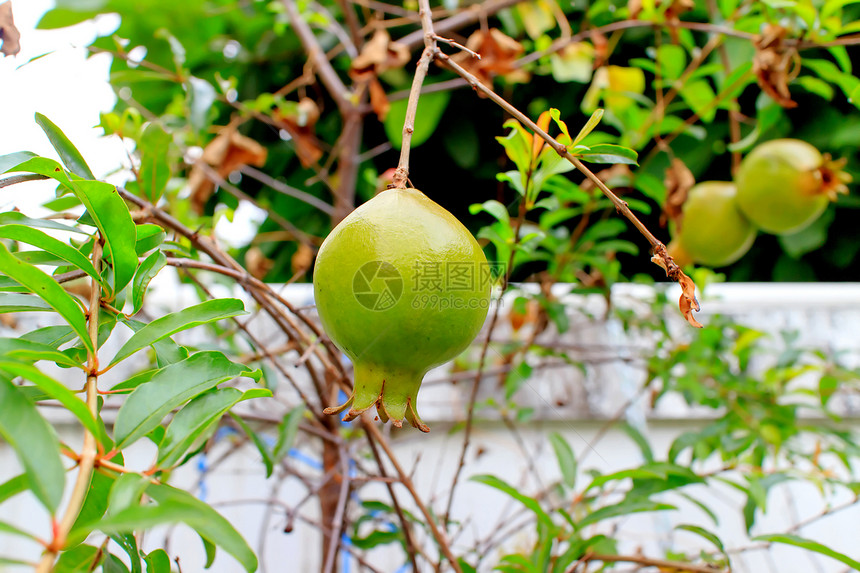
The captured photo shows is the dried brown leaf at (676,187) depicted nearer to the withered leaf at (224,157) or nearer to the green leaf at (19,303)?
the withered leaf at (224,157)

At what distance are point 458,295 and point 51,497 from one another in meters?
0.20

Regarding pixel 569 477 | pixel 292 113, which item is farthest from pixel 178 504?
pixel 292 113

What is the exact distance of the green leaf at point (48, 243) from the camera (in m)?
0.31

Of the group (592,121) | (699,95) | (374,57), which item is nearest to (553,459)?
(699,95)

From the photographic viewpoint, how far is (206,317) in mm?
329

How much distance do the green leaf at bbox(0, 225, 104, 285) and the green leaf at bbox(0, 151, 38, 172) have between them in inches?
1.4

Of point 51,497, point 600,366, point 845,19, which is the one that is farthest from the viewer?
point 845,19

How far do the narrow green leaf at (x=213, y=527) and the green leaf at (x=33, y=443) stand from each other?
4 centimetres

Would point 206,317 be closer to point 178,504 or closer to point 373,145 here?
point 178,504

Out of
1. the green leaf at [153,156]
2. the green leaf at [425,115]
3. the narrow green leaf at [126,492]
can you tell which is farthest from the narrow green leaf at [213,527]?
the green leaf at [425,115]

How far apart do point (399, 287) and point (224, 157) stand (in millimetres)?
674

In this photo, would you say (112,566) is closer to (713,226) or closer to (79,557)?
(79,557)

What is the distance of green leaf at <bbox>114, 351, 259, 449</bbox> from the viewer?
0.93 feet

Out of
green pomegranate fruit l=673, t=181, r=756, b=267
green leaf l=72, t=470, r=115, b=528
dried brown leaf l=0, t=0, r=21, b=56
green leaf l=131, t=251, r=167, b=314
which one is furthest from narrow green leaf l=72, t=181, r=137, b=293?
green pomegranate fruit l=673, t=181, r=756, b=267
